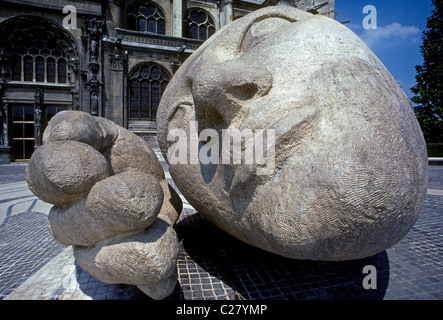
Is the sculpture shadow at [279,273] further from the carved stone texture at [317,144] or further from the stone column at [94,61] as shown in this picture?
the stone column at [94,61]

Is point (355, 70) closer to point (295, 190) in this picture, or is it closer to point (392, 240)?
point (295, 190)

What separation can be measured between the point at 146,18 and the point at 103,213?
17527 millimetres

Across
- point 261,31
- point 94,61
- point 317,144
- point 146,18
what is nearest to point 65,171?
point 317,144

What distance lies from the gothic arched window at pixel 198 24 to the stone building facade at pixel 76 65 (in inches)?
71.9

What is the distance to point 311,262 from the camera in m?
2.47

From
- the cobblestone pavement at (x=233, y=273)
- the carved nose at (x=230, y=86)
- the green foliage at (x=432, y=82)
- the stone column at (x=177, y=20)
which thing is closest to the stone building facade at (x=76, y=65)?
the stone column at (x=177, y=20)

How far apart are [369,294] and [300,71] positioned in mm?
1758

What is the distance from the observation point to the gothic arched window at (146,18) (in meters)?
15.8

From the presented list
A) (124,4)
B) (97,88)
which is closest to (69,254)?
(97,88)

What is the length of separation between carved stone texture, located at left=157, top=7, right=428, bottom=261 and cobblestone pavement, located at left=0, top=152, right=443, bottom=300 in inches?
22.4

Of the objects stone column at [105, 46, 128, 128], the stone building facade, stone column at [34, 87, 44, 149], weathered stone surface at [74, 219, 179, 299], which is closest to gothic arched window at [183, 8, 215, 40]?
the stone building facade

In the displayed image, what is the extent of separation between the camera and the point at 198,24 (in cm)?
1725

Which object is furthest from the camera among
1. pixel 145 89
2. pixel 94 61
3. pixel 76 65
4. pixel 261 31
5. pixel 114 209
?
pixel 145 89

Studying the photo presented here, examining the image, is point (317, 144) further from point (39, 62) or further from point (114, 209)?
point (39, 62)
